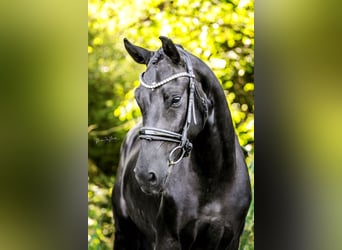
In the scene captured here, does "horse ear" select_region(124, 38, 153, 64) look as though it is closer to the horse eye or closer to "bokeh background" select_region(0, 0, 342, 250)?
"bokeh background" select_region(0, 0, 342, 250)

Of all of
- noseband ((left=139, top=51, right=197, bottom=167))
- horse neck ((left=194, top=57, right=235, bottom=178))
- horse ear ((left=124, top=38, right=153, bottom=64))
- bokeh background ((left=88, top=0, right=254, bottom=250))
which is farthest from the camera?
bokeh background ((left=88, top=0, right=254, bottom=250))

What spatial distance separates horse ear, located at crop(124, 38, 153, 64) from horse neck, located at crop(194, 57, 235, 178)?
0.80ft

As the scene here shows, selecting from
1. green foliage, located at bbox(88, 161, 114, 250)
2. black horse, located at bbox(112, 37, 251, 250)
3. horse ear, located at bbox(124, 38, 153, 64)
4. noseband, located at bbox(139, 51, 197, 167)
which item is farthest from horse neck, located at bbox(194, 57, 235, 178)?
green foliage, located at bbox(88, 161, 114, 250)

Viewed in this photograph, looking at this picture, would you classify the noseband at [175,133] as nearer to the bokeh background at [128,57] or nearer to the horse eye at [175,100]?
the horse eye at [175,100]

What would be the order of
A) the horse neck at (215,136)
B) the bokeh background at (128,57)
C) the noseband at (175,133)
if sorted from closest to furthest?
the noseband at (175,133) → the horse neck at (215,136) → the bokeh background at (128,57)

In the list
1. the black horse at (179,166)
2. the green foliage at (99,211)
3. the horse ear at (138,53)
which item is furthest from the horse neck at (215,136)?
the green foliage at (99,211)

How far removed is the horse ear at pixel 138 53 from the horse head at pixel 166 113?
0.20m

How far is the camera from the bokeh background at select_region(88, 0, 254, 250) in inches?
83.4

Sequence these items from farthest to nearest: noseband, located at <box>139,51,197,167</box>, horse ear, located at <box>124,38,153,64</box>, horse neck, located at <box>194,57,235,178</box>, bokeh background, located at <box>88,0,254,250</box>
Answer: bokeh background, located at <box>88,0,254,250</box> → horse ear, located at <box>124,38,153,64</box> → horse neck, located at <box>194,57,235,178</box> → noseband, located at <box>139,51,197,167</box>

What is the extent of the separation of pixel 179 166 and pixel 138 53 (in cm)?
54

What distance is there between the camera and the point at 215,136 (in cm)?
191

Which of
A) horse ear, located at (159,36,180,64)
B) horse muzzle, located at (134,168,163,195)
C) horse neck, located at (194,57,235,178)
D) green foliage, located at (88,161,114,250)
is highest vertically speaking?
horse ear, located at (159,36,180,64)

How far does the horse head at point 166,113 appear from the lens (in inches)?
65.9
